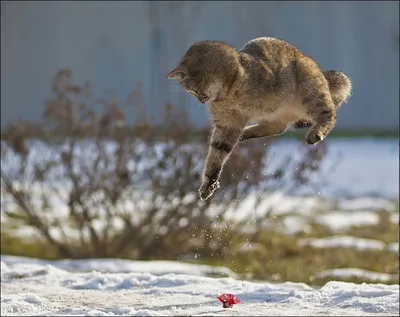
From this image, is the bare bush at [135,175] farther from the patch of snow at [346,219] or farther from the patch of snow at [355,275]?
the patch of snow at [346,219]

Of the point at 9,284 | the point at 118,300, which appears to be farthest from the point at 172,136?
the point at 118,300

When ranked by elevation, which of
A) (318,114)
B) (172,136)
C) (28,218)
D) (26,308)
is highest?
(172,136)

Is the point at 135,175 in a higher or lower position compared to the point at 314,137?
higher

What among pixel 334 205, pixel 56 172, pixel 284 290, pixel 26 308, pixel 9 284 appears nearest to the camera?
pixel 26 308

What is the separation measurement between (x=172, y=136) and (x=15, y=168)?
6.46 feet

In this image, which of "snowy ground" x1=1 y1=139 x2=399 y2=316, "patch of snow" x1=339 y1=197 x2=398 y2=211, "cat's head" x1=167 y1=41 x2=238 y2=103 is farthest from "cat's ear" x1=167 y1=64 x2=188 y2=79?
"patch of snow" x1=339 y1=197 x2=398 y2=211

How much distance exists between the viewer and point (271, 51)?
11.3 ft

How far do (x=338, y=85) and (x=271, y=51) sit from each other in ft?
1.39

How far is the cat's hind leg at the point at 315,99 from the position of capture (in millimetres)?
3422

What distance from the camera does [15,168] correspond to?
9.66 metres

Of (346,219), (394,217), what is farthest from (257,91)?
(394,217)

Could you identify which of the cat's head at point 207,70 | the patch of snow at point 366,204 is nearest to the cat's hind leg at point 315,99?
the cat's head at point 207,70

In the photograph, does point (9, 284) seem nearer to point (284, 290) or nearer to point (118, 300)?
point (118, 300)

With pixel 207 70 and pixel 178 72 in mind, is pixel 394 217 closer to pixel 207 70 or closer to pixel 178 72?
pixel 207 70
